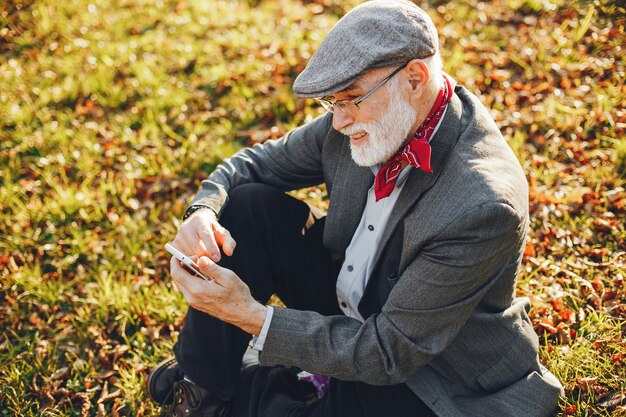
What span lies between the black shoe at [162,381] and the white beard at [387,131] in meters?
1.43

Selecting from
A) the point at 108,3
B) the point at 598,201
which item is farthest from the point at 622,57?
the point at 108,3

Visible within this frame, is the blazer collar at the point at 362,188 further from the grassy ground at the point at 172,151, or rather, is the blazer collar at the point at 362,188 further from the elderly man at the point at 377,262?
the grassy ground at the point at 172,151

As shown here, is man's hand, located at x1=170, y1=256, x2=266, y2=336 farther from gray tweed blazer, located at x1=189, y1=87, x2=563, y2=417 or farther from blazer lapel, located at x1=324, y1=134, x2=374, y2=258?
blazer lapel, located at x1=324, y1=134, x2=374, y2=258

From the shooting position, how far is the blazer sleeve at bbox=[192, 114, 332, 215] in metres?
2.78

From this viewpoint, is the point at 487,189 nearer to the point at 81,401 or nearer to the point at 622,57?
the point at 81,401

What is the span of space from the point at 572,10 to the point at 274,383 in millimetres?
4203

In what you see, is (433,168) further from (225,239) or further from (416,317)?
(225,239)

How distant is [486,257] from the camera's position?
6.78ft

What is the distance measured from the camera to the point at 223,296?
2225mm

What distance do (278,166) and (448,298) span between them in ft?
3.95

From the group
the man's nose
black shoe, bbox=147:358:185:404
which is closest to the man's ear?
the man's nose

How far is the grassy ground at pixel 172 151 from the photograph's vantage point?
313 centimetres

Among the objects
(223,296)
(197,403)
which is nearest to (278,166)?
(223,296)

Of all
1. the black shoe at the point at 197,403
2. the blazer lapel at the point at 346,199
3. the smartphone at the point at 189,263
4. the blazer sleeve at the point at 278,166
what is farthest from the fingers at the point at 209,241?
the black shoe at the point at 197,403
